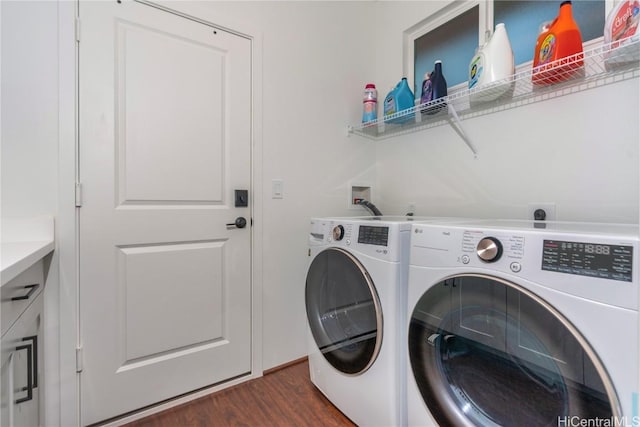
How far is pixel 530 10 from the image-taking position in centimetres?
151

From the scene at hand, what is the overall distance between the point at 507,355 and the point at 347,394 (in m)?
0.76

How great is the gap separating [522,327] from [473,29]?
5.83ft

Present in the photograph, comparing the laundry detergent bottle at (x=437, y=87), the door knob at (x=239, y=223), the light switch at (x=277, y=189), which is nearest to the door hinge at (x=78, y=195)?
the door knob at (x=239, y=223)

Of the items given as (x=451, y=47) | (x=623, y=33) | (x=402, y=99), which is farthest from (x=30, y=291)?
(x=451, y=47)

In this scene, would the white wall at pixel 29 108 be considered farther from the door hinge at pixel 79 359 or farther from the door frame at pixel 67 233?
the door hinge at pixel 79 359

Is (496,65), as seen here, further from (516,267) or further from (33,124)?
(33,124)

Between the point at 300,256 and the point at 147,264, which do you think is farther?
the point at 300,256

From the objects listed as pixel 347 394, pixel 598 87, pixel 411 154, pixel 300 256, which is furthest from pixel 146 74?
pixel 598 87

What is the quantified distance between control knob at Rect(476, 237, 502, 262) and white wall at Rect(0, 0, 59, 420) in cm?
162

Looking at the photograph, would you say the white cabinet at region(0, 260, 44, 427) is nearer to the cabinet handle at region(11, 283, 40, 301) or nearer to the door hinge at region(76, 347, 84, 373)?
the cabinet handle at region(11, 283, 40, 301)

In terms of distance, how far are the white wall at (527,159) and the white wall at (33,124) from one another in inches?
74.8

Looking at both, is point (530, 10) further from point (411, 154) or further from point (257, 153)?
point (257, 153)

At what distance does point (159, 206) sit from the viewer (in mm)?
1439

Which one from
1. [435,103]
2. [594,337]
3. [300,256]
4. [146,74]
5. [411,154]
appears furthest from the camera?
[411,154]
